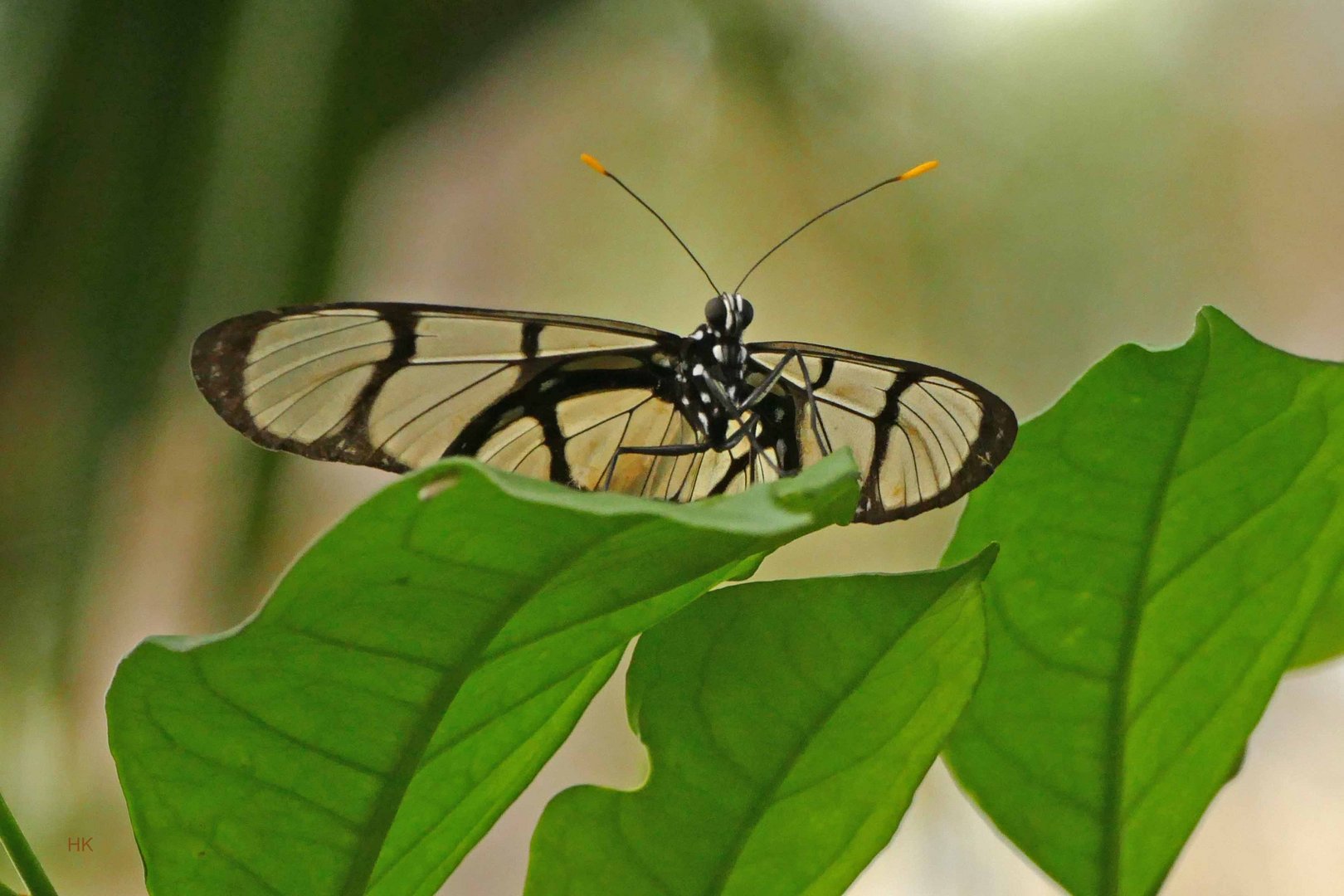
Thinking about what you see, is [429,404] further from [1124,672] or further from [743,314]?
[1124,672]

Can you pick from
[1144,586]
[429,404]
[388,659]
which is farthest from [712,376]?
[388,659]

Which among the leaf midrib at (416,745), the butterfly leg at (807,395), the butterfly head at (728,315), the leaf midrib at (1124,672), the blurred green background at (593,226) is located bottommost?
the leaf midrib at (416,745)

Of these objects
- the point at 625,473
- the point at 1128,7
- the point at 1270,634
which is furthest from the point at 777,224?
the point at 1270,634

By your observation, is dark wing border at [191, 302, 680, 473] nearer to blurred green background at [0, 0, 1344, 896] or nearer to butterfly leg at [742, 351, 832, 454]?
butterfly leg at [742, 351, 832, 454]

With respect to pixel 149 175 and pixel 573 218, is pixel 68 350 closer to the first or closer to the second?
pixel 149 175

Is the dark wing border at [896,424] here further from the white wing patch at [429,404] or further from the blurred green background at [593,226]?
the blurred green background at [593,226]

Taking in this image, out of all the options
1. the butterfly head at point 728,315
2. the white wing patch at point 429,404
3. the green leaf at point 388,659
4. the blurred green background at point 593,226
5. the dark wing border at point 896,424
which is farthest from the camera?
the blurred green background at point 593,226

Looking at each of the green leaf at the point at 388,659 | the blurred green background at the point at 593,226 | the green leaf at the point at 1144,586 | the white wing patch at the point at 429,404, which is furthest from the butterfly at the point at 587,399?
the blurred green background at the point at 593,226
